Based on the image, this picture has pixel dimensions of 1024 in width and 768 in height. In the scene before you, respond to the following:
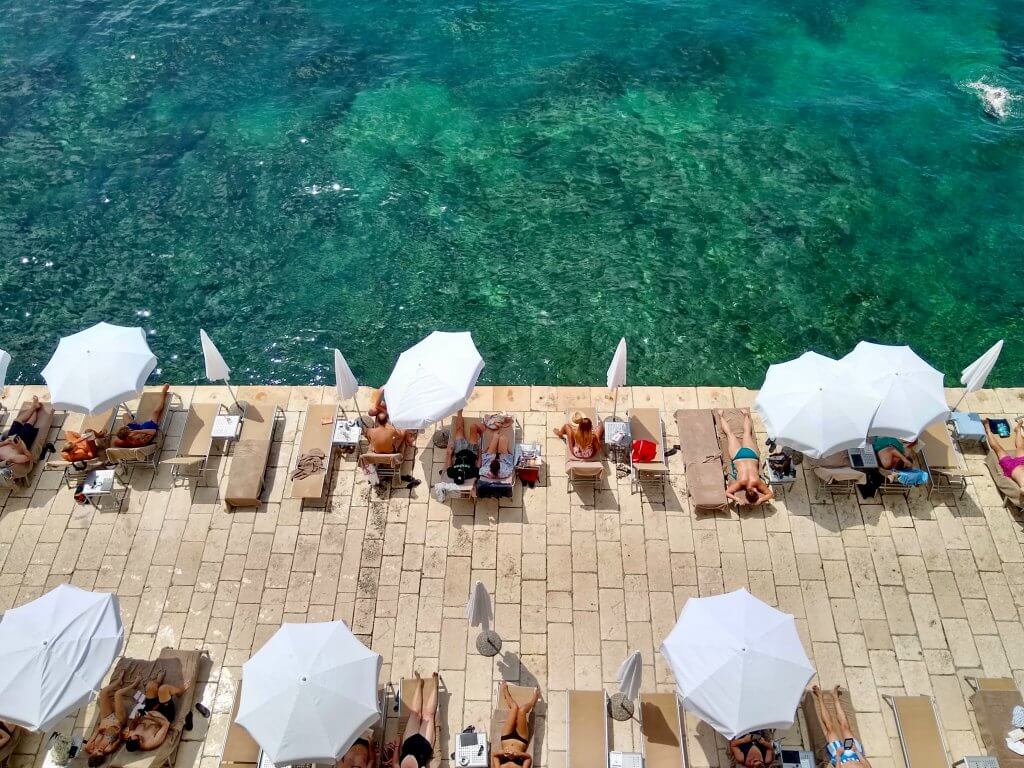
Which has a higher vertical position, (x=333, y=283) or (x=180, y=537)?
(x=333, y=283)

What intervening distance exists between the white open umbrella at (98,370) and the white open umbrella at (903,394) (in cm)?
1329

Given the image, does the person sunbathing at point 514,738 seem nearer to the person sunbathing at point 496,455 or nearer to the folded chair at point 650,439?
the person sunbathing at point 496,455

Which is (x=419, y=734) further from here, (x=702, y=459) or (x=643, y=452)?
(x=702, y=459)

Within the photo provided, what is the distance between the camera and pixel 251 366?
1730cm

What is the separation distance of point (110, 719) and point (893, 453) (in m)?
13.8

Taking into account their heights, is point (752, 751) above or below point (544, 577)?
below

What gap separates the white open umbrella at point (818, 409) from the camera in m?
12.3

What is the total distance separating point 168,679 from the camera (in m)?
11.4

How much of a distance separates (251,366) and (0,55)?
17499 mm

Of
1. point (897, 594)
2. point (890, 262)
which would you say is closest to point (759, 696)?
A: point (897, 594)

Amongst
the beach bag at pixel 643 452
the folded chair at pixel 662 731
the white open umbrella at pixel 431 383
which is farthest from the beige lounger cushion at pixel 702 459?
the white open umbrella at pixel 431 383

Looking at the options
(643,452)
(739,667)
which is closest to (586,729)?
(739,667)

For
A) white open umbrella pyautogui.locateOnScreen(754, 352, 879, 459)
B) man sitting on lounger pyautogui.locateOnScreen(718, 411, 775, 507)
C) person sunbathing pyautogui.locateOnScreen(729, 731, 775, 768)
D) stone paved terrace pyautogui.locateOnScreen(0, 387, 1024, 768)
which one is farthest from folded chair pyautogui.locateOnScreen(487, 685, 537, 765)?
white open umbrella pyautogui.locateOnScreen(754, 352, 879, 459)

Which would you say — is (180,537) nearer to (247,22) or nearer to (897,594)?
(897,594)
